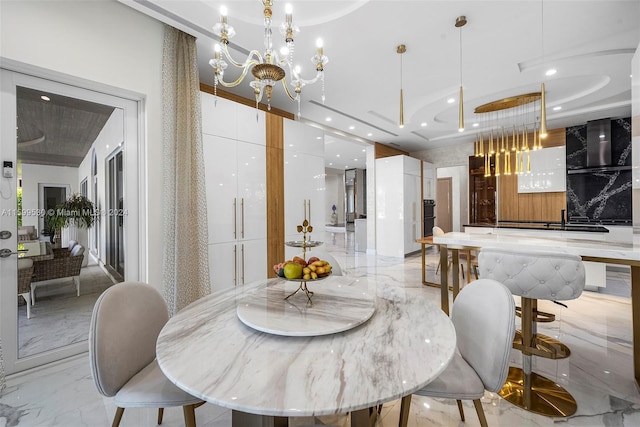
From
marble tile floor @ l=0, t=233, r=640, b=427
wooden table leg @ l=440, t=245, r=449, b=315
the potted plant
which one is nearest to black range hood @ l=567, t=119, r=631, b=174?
marble tile floor @ l=0, t=233, r=640, b=427

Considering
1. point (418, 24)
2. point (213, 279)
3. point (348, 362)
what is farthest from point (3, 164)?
point (418, 24)

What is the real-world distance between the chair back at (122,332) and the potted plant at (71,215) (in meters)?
1.51

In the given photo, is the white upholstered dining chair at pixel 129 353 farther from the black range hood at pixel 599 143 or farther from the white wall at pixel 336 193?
the white wall at pixel 336 193

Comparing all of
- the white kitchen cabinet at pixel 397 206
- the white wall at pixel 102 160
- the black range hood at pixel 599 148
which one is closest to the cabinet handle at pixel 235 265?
the white wall at pixel 102 160

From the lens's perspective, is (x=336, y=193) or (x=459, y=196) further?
(x=336, y=193)

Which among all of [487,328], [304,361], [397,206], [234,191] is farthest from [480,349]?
[397,206]

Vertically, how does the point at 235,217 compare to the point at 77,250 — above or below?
above

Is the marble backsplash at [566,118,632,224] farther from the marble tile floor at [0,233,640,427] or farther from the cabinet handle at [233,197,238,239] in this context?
the cabinet handle at [233,197,238,239]

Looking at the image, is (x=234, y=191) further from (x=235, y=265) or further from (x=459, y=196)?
(x=459, y=196)

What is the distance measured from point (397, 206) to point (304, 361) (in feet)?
20.2

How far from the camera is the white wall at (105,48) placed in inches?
74.7

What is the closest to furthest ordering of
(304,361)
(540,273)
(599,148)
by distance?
(304,361), (540,273), (599,148)

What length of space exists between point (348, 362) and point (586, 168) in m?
7.18

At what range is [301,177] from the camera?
4.00 m
